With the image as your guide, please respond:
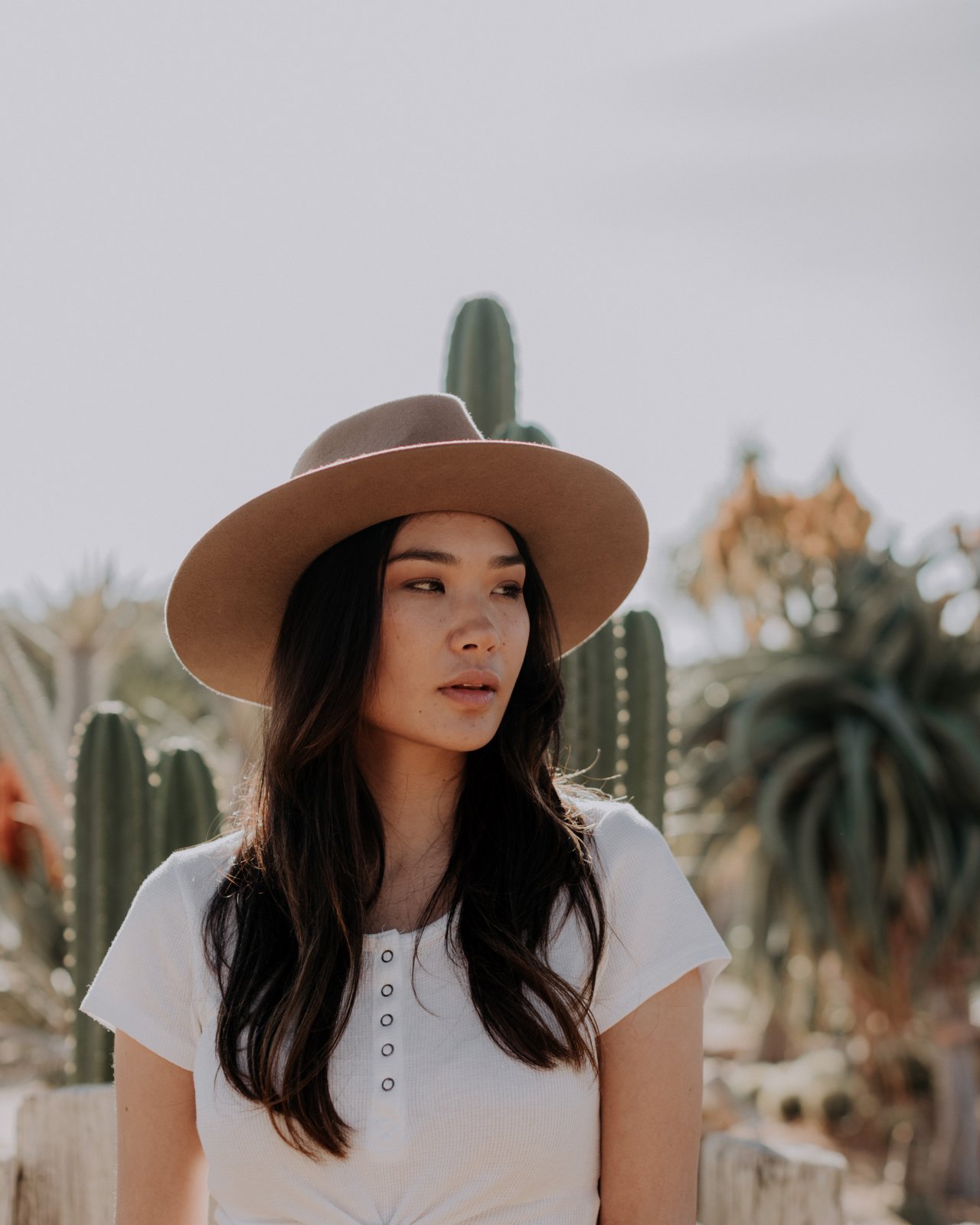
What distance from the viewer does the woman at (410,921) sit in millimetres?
1682

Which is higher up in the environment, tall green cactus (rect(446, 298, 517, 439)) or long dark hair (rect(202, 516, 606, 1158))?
tall green cactus (rect(446, 298, 517, 439))

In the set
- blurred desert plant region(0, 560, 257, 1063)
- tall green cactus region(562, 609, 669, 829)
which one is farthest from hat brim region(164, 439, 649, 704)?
blurred desert plant region(0, 560, 257, 1063)

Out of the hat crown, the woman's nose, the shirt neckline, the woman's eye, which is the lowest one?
the shirt neckline

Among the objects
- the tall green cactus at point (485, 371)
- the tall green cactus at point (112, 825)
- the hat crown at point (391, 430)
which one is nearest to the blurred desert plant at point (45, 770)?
the tall green cactus at point (112, 825)

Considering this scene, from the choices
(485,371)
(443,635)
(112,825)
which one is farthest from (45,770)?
(443,635)

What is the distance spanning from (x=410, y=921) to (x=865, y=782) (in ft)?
18.2

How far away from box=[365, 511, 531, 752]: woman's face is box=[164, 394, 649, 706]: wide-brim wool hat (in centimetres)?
9

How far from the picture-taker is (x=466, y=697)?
6.11 ft

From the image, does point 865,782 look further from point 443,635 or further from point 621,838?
point 443,635

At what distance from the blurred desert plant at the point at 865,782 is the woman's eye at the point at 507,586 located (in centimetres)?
521

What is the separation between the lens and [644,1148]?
1.71 m

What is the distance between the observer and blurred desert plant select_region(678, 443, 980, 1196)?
6.87 metres

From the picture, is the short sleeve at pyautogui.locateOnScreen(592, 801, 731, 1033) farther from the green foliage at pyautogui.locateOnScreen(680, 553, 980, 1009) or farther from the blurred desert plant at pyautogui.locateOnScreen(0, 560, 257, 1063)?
the green foliage at pyautogui.locateOnScreen(680, 553, 980, 1009)

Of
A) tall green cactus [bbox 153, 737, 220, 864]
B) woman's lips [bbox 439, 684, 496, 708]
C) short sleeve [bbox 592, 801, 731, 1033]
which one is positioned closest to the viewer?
short sleeve [bbox 592, 801, 731, 1033]
